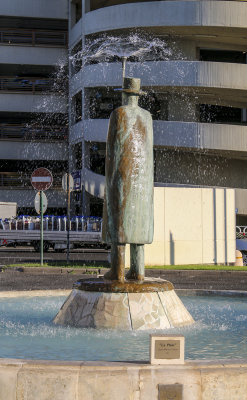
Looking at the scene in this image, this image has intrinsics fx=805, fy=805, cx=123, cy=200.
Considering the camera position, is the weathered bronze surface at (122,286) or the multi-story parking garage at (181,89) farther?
the multi-story parking garage at (181,89)

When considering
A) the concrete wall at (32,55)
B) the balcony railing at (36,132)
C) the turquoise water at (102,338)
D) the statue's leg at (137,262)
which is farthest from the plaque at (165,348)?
the concrete wall at (32,55)

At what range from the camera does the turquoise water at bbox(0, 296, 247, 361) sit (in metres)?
6.79

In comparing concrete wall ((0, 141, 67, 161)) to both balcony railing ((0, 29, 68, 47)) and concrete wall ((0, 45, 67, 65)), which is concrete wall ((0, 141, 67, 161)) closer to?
concrete wall ((0, 45, 67, 65))

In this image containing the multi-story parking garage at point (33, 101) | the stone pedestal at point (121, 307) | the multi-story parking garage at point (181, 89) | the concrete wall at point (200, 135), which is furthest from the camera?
the multi-story parking garage at point (33, 101)

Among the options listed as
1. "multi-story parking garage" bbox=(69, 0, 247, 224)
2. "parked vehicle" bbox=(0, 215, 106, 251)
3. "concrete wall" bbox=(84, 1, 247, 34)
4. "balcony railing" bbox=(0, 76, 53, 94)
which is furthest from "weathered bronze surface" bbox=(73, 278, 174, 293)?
"balcony railing" bbox=(0, 76, 53, 94)

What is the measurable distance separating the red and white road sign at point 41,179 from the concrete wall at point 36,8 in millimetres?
31276

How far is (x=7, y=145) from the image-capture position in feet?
171

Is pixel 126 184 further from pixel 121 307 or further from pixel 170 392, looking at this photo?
pixel 170 392

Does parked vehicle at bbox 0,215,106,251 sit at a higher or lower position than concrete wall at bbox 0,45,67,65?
lower

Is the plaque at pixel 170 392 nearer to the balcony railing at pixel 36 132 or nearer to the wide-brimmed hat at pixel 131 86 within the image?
the wide-brimmed hat at pixel 131 86

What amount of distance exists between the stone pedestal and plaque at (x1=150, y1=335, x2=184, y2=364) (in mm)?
2869

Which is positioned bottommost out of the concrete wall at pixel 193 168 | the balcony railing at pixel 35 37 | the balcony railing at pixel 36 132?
the concrete wall at pixel 193 168

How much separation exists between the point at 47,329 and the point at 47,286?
8.37m

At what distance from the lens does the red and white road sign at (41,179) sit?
896 inches
